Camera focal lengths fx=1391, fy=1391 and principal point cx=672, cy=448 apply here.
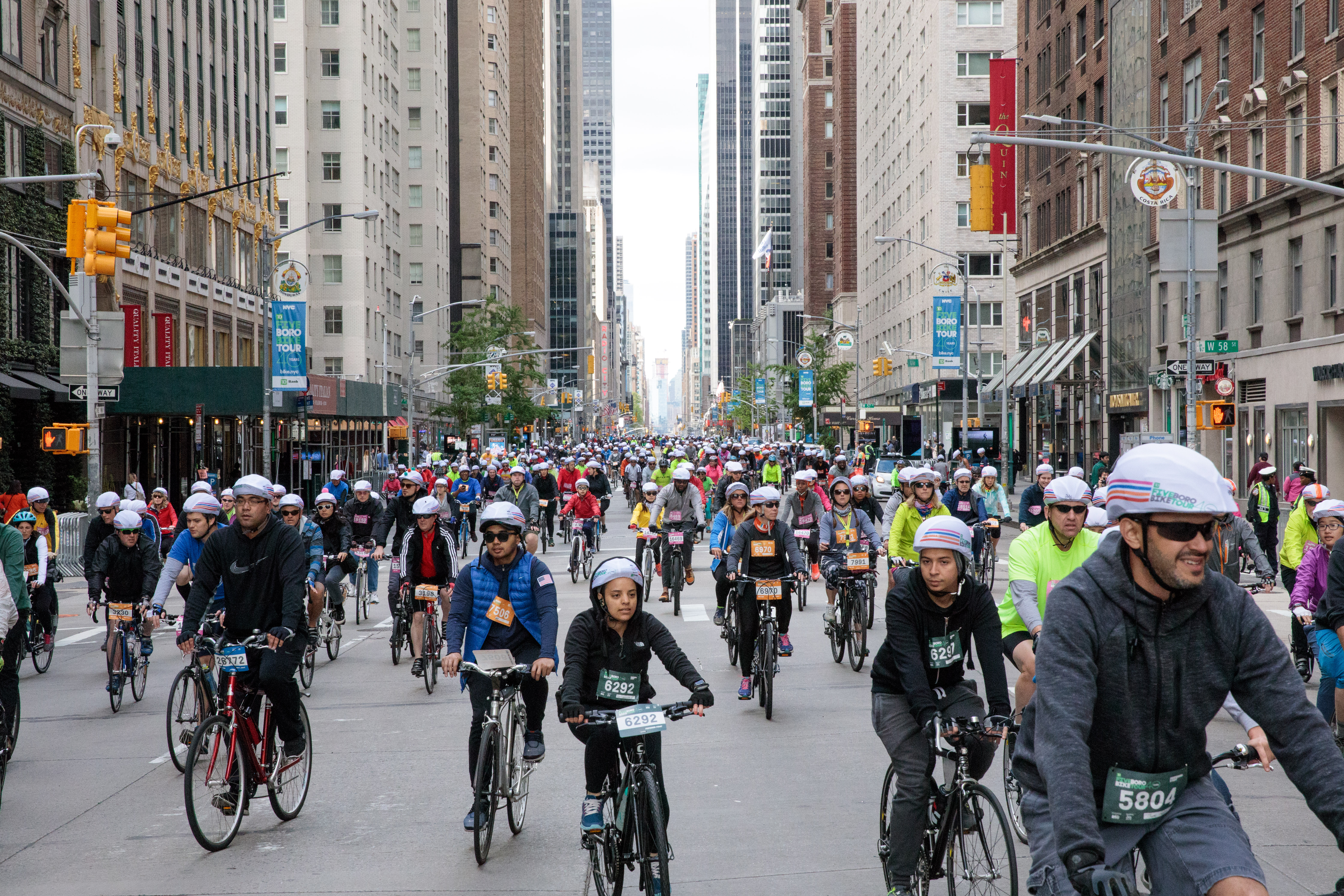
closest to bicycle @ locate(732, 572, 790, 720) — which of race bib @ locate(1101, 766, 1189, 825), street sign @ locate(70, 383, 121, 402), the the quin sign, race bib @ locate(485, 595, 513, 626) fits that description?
race bib @ locate(485, 595, 513, 626)

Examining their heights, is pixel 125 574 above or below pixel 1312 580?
below

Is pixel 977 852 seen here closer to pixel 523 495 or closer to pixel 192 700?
pixel 192 700

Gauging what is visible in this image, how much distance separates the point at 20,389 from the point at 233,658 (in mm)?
30277

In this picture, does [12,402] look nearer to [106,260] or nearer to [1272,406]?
[106,260]

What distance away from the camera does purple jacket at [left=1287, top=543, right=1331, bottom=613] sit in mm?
10062

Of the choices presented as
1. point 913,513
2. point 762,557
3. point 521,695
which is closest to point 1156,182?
point 913,513

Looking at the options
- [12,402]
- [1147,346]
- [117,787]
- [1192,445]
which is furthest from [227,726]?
[1147,346]

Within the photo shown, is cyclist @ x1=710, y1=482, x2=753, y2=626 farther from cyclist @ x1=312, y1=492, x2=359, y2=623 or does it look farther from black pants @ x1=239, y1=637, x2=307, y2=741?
black pants @ x1=239, y1=637, x2=307, y2=741

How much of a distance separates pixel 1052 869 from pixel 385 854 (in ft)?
16.4

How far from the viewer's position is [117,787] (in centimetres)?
948

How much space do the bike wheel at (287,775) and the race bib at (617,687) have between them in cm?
229

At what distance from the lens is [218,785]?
26.0ft

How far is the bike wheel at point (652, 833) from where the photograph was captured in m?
6.05

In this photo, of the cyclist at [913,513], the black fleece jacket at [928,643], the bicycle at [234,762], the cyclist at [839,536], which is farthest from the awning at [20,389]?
the black fleece jacket at [928,643]
